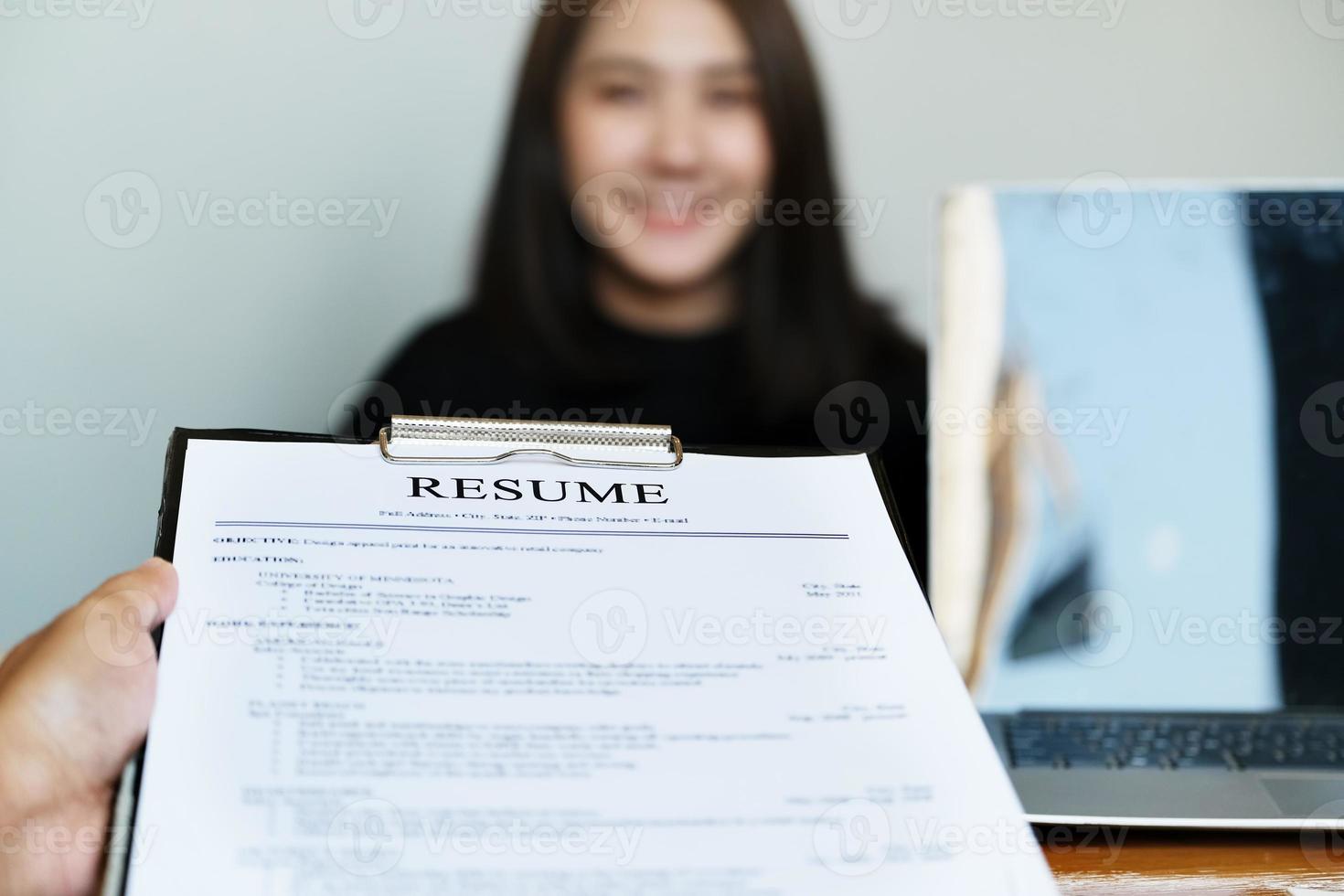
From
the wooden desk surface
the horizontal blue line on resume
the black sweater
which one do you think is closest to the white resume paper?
the horizontal blue line on resume

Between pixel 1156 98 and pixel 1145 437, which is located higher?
pixel 1156 98

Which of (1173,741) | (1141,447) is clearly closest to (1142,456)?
(1141,447)

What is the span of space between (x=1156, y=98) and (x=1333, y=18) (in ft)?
0.73

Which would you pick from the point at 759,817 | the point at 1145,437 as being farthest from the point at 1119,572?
the point at 759,817

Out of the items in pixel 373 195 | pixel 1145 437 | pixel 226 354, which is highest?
pixel 373 195

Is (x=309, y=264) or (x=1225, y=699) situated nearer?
(x=1225, y=699)

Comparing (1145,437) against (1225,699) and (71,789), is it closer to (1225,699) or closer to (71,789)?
(1225,699)

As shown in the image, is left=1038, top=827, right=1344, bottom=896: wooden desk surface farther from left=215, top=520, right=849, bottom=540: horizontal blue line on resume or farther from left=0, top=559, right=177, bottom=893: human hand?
left=0, top=559, right=177, bottom=893: human hand

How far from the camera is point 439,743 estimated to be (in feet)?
1.61

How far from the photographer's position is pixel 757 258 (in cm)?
111

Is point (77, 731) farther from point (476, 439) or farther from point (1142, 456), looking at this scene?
point (1142, 456)

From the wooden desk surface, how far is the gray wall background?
22.6 inches

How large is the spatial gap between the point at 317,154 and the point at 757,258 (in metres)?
0.46

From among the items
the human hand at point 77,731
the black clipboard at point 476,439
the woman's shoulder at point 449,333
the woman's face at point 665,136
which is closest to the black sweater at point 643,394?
the woman's shoulder at point 449,333
